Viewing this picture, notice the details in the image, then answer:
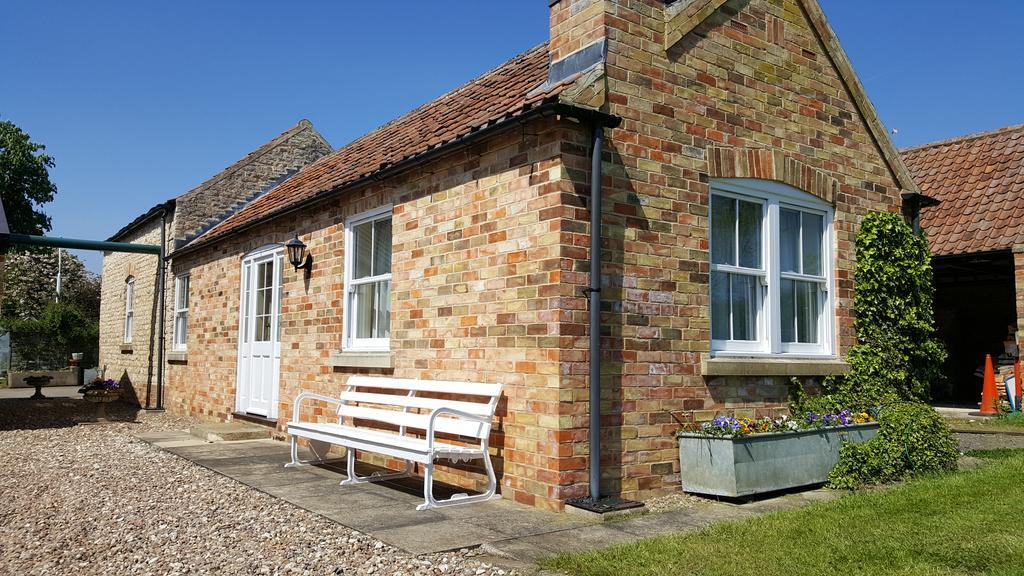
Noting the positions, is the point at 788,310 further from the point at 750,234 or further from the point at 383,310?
the point at 383,310

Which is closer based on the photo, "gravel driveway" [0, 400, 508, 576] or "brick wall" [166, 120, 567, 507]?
"gravel driveway" [0, 400, 508, 576]

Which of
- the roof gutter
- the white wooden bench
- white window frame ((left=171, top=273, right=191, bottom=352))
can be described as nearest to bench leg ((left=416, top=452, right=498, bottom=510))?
the white wooden bench

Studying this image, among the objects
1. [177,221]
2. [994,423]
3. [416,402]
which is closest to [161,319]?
[177,221]

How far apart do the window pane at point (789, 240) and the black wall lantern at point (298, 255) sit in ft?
18.5

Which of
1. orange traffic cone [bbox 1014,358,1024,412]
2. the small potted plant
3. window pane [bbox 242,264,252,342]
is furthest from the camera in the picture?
the small potted plant

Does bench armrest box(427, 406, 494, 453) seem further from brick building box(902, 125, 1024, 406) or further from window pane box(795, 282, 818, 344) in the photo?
brick building box(902, 125, 1024, 406)

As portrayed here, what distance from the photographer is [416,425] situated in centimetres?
678

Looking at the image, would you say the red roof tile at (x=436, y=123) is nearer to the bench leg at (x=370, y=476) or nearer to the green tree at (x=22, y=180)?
the bench leg at (x=370, y=476)

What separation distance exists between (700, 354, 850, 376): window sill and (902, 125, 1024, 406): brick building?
7223 mm

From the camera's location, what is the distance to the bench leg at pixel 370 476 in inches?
280

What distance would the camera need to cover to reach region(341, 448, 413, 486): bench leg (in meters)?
7.10

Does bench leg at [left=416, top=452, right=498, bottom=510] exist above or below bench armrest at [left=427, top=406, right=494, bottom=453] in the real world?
below

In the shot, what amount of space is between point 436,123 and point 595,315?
13.4ft

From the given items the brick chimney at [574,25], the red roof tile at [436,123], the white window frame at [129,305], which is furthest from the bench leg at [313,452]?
the white window frame at [129,305]
